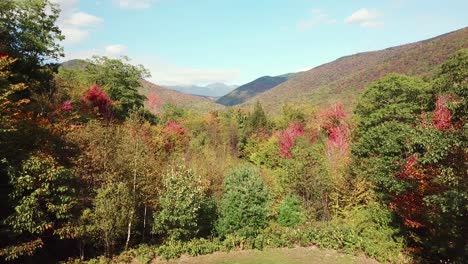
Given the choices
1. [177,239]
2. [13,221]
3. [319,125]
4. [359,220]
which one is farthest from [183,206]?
[319,125]

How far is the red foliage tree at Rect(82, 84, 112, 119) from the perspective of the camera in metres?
28.9

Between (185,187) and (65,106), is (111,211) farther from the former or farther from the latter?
(65,106)

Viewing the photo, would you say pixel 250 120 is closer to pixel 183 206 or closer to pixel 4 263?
pixel 183 206

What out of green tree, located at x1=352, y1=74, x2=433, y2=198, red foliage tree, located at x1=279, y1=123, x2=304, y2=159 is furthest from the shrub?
red foliage tree, located at x1=279, y1=123, x2=304, y2=159

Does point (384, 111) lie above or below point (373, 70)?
below

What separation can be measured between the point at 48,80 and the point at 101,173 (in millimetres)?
9381

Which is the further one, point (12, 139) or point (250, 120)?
point (250, 120)

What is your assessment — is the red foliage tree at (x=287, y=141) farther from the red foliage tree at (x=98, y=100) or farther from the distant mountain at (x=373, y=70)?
the red foliage tree at (x=98, y=100)

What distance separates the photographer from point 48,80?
22719 mm

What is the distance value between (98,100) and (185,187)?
1581cm

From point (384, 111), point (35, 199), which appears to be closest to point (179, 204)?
point (35, 199)

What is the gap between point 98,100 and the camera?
Answer: 97.5 feet

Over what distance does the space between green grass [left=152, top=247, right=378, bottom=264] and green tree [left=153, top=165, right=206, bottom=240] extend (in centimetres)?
169

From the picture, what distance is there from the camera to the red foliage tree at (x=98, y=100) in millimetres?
28872
